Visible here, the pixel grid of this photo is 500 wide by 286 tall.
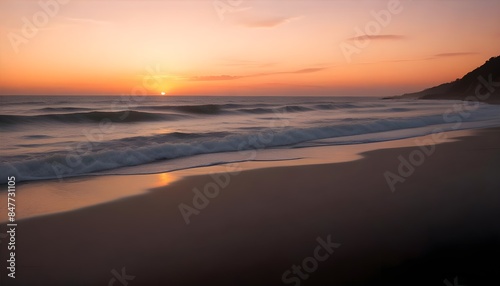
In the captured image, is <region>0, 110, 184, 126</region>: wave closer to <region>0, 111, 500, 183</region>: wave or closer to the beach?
<region>0, 111, 500, 183</region>: wave

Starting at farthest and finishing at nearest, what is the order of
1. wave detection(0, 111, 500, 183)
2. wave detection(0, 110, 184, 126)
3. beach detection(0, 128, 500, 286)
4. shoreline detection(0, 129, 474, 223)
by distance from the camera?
wave detection(0, 110, 184, 126)
wave detection(0, 111, 500, 183)
shoreline detection(0, 129, 474, 223)
beach detection(0, 128, 500, 286)

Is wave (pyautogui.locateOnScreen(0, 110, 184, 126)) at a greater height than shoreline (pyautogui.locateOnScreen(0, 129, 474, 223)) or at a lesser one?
greater

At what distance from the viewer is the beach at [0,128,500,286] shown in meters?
3.73

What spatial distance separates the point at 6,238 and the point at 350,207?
4571 millimetres

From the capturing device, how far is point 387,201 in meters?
6.07

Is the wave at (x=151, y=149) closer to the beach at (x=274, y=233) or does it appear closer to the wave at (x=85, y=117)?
the beach at (x=274, y=233)

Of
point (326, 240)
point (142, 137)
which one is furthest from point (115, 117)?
point (326, 240)

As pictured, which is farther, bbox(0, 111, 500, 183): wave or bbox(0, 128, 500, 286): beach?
bbox(0, 111, 500, 183): wave

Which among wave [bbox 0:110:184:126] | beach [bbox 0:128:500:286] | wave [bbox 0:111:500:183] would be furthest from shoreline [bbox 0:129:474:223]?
wave [bbox 0:110:184:126]

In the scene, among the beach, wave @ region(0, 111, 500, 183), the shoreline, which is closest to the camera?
the beach

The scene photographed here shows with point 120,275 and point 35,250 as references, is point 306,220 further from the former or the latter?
point 35,250

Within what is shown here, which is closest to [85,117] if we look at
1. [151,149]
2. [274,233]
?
[151,149]

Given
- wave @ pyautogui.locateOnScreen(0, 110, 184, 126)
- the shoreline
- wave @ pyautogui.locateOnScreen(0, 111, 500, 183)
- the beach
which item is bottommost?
the beach

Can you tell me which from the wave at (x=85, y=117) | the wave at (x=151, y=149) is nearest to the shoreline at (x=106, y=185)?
the wave at (x=151, y=149)
